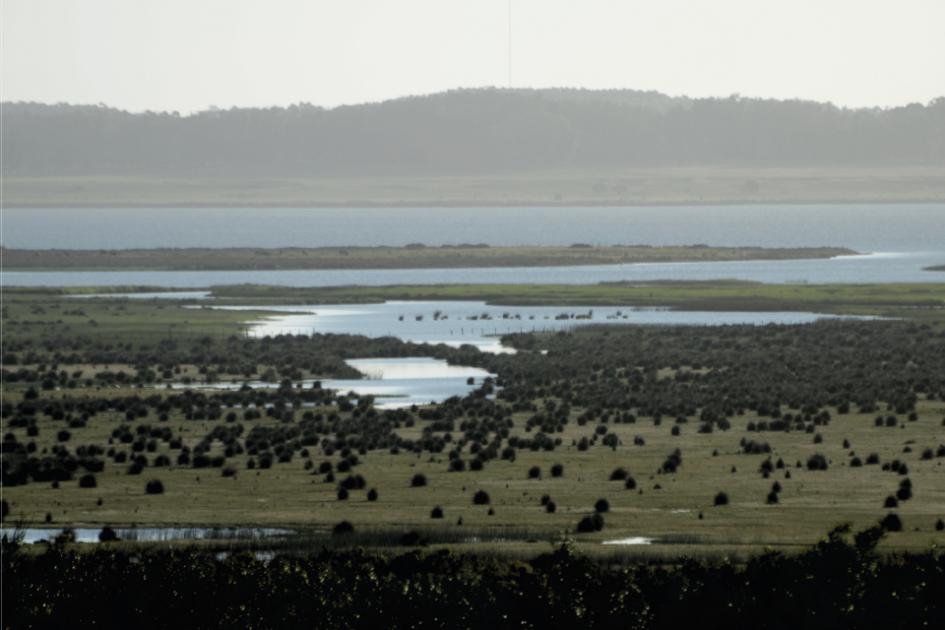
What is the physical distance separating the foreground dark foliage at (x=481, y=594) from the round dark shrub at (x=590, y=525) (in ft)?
22.9

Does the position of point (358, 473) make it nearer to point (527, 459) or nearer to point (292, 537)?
point (527, 459)

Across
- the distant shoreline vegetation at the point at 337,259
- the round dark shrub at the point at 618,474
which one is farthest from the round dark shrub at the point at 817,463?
the distant shoreline vegetation at the point at 337,259

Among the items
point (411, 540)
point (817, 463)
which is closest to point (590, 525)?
point (411, 540)

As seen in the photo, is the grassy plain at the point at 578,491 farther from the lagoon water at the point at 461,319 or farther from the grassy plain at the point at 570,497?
the lagoon water at the point at 461,319

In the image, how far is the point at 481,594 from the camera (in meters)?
32.9

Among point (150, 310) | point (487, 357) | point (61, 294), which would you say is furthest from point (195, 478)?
point (61, 294)

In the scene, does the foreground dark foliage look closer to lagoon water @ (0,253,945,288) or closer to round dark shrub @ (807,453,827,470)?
round dark shrub @ (807,453,827,470)

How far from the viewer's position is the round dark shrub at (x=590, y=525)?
42750 mm

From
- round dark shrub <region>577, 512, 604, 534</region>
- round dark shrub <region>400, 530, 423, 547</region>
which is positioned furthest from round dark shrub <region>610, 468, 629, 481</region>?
round dark shrub <region>400, 530, 423, 547</region>

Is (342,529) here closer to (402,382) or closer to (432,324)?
(402,382)

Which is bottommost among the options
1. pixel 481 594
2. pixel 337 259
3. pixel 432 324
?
pixel 481 594

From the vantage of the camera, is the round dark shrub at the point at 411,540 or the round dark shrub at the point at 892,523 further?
the round dark shrub at the point at 892,523

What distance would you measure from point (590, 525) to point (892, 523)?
711 centimetres

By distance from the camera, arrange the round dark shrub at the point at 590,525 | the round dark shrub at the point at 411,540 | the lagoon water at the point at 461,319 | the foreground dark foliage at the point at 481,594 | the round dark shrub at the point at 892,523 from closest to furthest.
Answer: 1. the foreground dark foliage at the point at 481,594
2. the round dark shrub at the point at 411,540
3. the round dark shrub at the point at 892,523
4. the round dark shrub at the point at 590,525
5. the lagoon water at the point at 461,319
